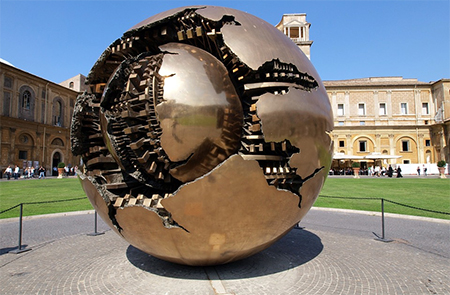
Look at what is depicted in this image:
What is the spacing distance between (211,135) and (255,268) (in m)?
2.54

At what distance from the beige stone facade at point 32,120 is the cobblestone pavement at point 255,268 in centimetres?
3833

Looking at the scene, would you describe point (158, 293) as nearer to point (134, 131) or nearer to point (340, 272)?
point (134, 131)

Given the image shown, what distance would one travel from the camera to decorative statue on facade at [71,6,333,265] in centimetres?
368

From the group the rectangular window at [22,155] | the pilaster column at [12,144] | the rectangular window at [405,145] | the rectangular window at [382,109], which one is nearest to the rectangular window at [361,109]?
the rectangular window at [382,109]

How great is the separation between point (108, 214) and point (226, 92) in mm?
2473

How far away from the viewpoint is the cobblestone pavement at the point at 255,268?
4.23 metres

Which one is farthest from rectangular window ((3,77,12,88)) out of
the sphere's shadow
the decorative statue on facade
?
the decorative statue on facade

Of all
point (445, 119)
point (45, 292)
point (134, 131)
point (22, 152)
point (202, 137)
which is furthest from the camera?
point (445, 119)

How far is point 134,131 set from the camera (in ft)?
Result: 13.0

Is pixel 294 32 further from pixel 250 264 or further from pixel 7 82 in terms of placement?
pixel 250 264

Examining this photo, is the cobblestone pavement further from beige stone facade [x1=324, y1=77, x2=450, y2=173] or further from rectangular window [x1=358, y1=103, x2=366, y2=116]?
rectangular window [x1=358, y1=103, x2=366, y2=116]

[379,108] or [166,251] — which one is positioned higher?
[379,108]

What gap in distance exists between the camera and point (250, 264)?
4.98 meters

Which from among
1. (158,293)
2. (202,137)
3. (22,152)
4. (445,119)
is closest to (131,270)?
(158,293)
